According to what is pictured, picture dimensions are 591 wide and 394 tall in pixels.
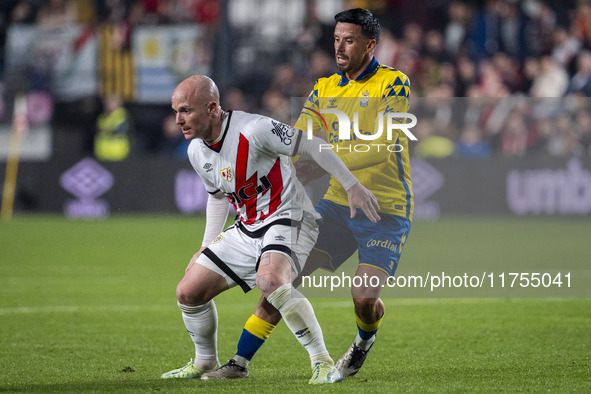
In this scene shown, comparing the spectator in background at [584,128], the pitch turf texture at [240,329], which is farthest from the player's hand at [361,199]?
the spectator in background at [584,128]

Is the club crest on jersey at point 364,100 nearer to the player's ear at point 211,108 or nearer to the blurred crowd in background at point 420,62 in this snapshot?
the player's ear at point 211,108

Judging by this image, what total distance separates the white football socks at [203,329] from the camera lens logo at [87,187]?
1178 centimetres

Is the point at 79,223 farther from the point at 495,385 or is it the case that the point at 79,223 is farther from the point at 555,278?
the point at 495,385

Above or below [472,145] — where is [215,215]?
above

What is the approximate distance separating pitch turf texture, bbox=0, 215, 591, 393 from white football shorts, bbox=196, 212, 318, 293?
0.59 m

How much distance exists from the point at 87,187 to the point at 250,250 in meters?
12.3

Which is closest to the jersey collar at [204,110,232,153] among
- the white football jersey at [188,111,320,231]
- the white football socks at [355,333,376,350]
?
the white football jersey at [188,111,320,231]

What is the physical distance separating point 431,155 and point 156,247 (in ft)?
16.1

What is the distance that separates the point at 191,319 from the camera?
18.0ft

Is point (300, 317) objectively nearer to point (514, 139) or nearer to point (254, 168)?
point (254, 168)

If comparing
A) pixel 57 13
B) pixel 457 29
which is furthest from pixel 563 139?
pixel 57 13

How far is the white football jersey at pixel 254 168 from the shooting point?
5215mm

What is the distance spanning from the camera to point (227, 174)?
17.4 ft

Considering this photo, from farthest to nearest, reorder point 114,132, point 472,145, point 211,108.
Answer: point 114,132, point 472,145, point 211,108
